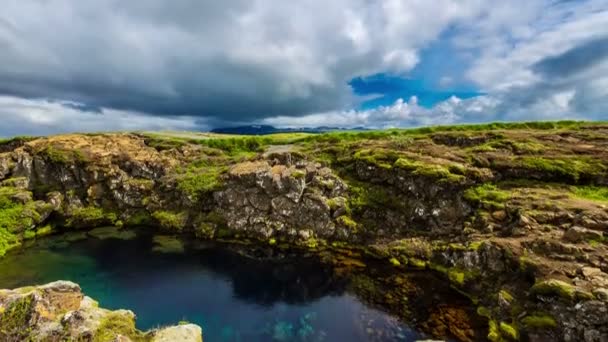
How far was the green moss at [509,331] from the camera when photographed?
3559cm

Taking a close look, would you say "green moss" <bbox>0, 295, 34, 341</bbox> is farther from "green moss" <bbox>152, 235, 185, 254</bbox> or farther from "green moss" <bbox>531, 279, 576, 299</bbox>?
"green moss" <bbox>531, 279, 576, 299</bbox>

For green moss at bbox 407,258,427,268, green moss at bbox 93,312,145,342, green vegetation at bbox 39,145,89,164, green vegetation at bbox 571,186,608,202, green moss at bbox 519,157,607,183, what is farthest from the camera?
green vegetation at bbox 39,145,89,164

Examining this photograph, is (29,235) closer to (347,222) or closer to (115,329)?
(115,329)

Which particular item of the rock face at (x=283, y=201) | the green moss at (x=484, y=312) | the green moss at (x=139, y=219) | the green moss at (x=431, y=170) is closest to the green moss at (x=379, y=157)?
the green moss at (x=431, y=170)

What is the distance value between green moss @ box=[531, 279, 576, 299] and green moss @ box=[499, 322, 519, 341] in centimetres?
467

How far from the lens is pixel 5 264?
5741cm

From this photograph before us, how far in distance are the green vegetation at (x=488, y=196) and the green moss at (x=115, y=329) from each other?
50.5 metres

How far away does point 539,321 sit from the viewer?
35281 millimetres

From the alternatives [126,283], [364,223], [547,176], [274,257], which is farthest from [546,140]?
[126,283]

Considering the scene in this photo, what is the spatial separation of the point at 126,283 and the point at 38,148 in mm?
A: 59086

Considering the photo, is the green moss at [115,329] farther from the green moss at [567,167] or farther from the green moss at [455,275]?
the green moss at [567,167]

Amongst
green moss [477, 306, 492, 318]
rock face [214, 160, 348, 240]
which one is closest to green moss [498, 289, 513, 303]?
green moss [477, 306, 492, 318]

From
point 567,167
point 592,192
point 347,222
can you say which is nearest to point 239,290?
point 347,222

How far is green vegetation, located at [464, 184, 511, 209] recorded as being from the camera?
5612 centimetres
